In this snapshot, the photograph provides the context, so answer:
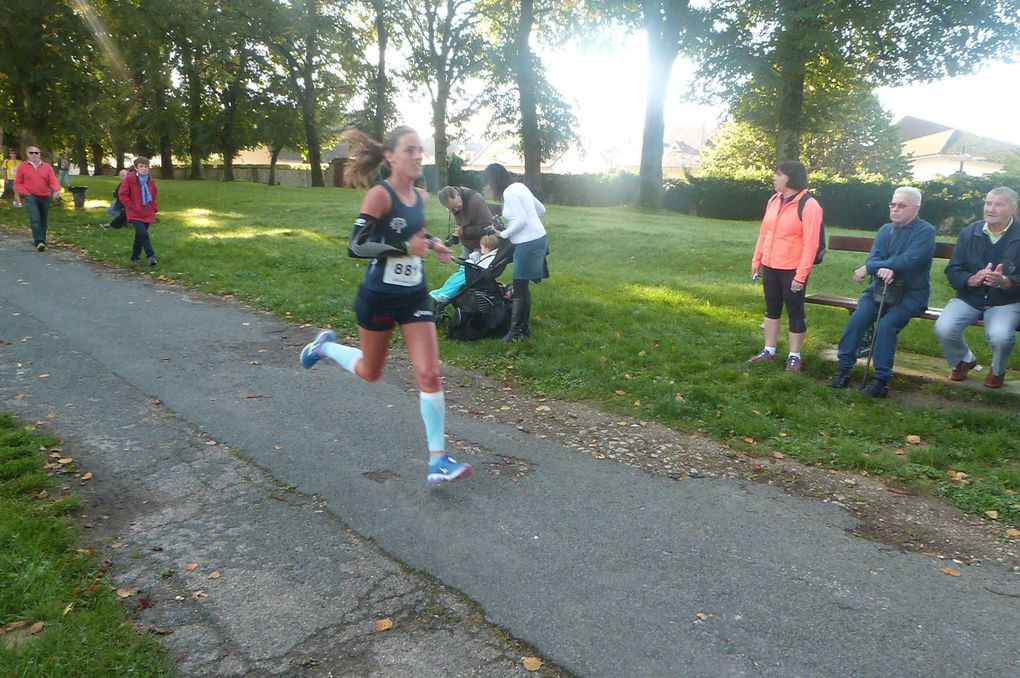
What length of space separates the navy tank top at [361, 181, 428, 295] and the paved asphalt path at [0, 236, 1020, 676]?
125 centimetres

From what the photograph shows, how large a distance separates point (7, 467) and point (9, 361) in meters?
3.11

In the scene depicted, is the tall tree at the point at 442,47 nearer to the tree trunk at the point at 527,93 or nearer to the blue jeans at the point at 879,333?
the tree trunk at the point at 527,93

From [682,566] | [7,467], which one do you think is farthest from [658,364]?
[7,467]

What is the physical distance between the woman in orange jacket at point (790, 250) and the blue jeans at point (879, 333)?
496 millimetres

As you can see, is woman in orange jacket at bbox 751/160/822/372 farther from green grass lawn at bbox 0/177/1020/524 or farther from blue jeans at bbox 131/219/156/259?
blue jeans at bbox 131/219/156/259

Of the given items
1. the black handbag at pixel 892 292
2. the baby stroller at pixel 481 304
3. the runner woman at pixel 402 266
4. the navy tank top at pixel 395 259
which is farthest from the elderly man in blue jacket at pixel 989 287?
the navy tank top at pixel 395 259

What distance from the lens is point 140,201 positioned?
12.6 m

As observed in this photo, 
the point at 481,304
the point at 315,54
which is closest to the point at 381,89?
the point at 315,54

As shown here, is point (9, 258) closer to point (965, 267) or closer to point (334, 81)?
point (965, 267)

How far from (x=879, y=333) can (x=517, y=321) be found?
3.62 metres

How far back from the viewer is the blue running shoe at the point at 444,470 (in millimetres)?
4754

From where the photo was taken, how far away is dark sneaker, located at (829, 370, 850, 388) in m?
6.93

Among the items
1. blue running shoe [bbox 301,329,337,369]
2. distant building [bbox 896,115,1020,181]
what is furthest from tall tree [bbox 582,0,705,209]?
distant building [bbox 896,115,1020,181]

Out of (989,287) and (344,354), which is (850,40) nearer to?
(989,287)
